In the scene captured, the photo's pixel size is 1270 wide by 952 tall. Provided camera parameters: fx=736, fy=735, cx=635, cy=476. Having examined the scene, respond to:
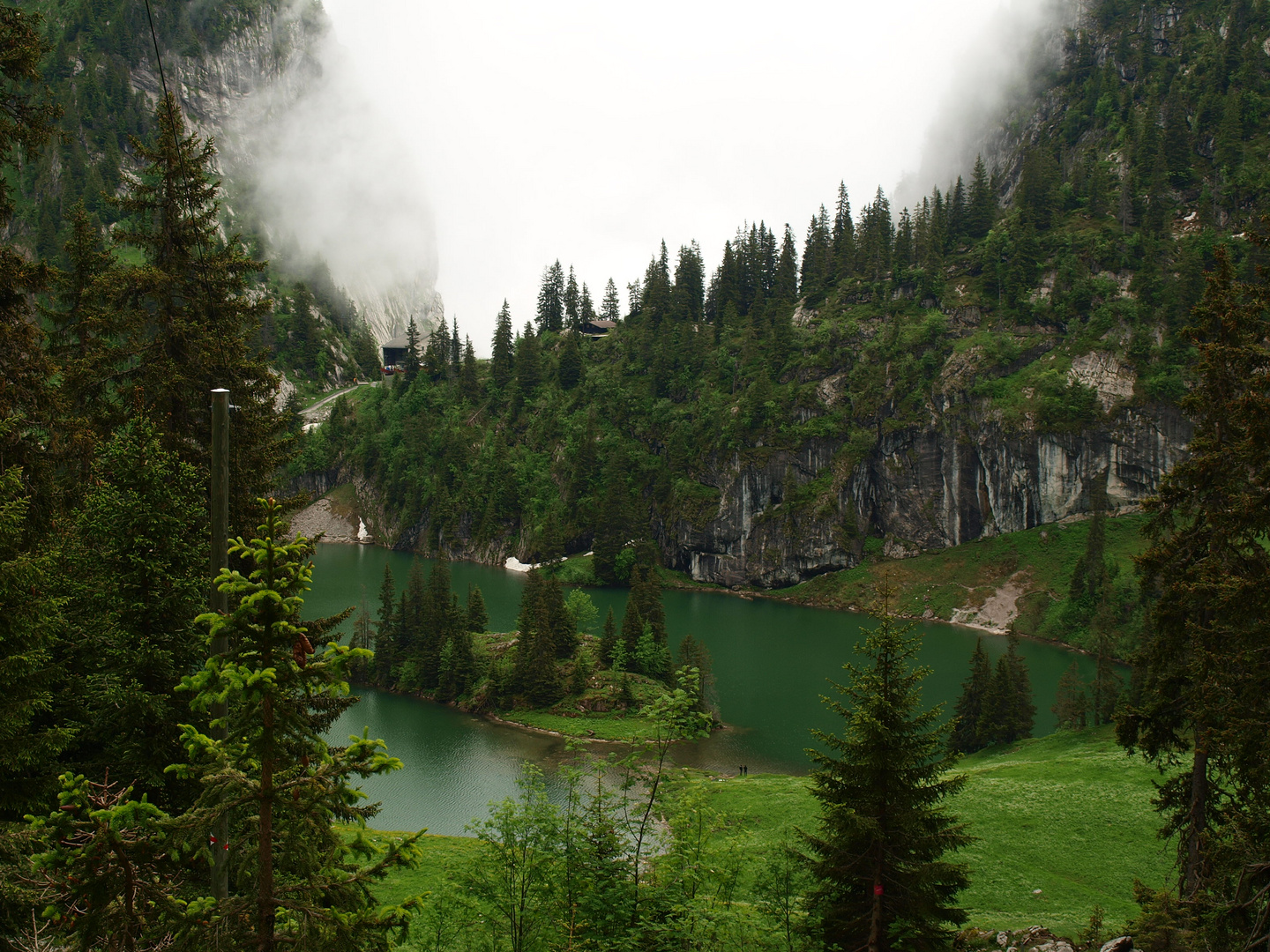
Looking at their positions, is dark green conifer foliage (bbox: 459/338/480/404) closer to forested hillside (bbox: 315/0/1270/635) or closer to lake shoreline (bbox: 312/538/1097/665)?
forested hillside (bbox: 315/0/1270/635)

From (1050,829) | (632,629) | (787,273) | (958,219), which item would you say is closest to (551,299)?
(787,273)

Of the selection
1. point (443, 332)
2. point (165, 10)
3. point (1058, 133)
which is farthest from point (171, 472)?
point (165, 10)

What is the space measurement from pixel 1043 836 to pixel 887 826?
23347 mm

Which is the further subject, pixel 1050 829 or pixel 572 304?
pixel 572 304

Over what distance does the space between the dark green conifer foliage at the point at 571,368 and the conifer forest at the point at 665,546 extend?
736 millimetres

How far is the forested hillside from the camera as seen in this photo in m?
100

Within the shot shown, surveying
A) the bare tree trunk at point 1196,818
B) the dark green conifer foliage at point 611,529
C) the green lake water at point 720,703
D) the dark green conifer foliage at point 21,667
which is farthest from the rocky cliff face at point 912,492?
the dark green conifer foliage at point 21,667

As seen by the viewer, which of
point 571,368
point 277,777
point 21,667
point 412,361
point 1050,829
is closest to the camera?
point 277,777

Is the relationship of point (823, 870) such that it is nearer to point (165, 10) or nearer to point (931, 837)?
point (931, 837)

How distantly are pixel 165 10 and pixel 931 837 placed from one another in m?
259

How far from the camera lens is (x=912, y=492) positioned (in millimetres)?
109375

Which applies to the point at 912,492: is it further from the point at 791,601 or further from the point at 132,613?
the point at 132,613

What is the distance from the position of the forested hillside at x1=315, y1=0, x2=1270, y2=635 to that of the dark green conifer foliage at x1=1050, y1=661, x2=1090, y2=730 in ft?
182

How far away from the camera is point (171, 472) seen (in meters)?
13.9
